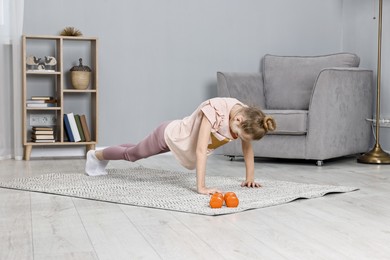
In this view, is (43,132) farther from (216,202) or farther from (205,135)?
(216,202)

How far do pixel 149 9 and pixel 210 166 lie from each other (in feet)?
4.87

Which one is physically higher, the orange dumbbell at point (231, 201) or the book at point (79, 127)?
the book at point (79, 127)

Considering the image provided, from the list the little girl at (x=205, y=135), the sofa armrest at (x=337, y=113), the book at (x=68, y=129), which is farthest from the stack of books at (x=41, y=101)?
the sofa armrest at (x=337, y=113)

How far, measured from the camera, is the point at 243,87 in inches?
190

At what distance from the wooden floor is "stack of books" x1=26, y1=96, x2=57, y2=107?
5.24 ft

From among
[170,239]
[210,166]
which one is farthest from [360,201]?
[210,166]

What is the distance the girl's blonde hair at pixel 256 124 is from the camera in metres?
2.85

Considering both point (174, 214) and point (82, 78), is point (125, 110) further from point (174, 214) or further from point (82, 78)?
point (174, 214)

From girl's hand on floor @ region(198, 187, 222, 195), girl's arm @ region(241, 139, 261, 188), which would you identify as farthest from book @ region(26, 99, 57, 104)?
girl's hand on floor @ region(198, 187, 222, 195)

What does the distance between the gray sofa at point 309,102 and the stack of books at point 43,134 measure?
1.27m

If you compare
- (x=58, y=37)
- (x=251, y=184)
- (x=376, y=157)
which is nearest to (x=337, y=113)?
(x=376, y=157)

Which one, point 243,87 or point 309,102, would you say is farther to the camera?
point 243,87

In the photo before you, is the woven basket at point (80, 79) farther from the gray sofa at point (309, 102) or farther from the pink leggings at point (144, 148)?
the pink leggings at point (144, 148)

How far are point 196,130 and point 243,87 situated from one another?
1.74m
